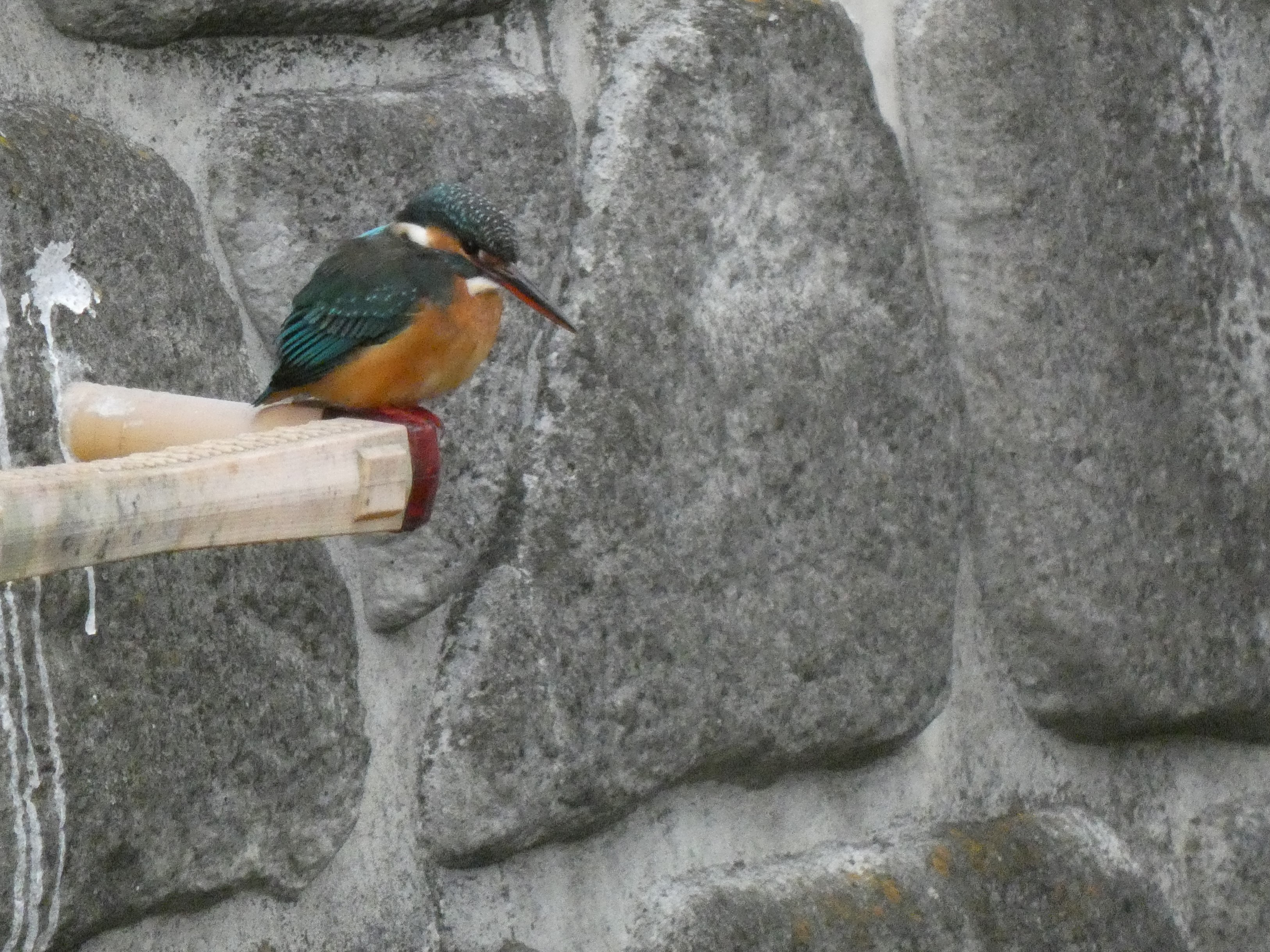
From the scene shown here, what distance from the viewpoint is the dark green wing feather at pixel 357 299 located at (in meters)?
1.26

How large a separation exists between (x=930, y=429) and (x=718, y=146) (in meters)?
0.35

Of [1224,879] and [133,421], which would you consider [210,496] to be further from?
[1224,879]

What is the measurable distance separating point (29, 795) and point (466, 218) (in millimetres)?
476

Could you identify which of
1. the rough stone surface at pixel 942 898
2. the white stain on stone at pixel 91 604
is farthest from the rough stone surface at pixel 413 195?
the rough stone surface at pixel 942 898

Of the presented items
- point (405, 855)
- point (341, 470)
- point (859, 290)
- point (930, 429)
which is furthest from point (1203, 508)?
point (341, 470)

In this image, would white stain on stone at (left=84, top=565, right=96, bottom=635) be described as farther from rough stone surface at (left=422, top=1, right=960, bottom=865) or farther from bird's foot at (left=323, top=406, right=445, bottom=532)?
rough stone surface at (left=422, top=1, right=960, bottom=865)

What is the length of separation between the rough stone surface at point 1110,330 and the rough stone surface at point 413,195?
47cm

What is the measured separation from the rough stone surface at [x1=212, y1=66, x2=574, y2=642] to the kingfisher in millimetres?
42

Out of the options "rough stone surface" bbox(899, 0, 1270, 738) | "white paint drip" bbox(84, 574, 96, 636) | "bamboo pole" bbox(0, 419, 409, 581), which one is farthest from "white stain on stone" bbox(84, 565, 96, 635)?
"rough stone surface" bbox(899, 0, 1270, 738)

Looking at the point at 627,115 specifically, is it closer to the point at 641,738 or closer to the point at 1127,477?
the point at 641,738

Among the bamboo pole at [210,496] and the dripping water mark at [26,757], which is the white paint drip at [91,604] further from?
the bamboo pole at [210,496]

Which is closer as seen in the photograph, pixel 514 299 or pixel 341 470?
pixel 341 470

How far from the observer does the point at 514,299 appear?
146 centimetres

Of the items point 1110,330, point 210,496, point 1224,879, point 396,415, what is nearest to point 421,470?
point 396,415
